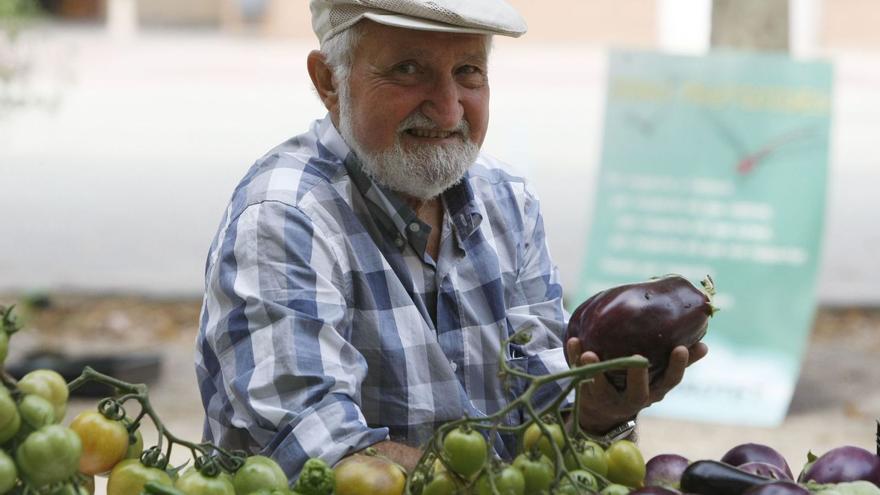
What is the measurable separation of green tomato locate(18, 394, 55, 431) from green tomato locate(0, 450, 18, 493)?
2.0 inches

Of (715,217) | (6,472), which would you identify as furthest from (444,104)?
(715,217)

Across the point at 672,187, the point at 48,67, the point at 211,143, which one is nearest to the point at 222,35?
the point at 48,67

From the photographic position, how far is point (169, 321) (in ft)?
26.9

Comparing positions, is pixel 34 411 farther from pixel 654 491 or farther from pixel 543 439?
pixel 654 491

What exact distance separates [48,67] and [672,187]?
11.9 m

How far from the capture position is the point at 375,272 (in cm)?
255

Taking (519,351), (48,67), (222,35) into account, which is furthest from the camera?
(222,35)

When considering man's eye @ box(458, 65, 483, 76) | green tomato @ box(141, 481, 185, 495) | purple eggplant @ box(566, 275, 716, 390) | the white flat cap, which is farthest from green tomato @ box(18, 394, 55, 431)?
man's eye @ box(458, 65, 483, 76)

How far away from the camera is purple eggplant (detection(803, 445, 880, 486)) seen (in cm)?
193

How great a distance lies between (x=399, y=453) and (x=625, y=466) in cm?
46

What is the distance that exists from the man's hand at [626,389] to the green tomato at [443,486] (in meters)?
0.48

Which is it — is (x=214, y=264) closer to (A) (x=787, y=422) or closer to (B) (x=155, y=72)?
(A) (x=787, y=422)

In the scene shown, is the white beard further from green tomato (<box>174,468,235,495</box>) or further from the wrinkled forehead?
green tomato (<box>174,468,235,495</box>)

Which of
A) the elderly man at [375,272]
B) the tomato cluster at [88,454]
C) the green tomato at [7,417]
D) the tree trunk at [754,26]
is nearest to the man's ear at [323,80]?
the elderly man at [375,272]
